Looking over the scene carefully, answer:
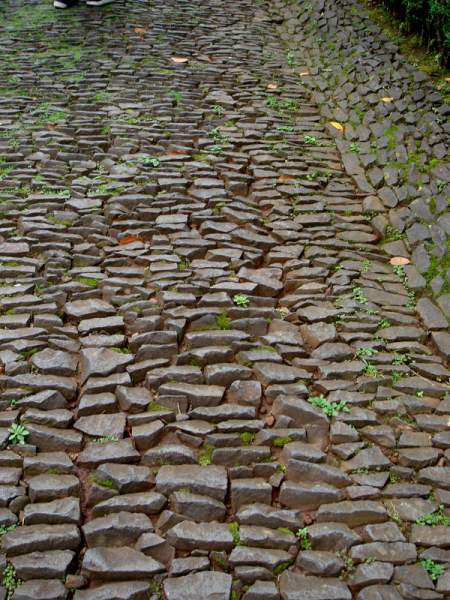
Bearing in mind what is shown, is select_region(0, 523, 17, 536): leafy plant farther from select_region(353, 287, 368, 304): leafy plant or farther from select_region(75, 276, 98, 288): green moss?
select_region(353, 287, 368, 304): leafy plant

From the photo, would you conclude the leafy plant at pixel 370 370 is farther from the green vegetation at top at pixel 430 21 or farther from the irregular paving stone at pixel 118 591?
the green vegetation at top at pixel 430 21

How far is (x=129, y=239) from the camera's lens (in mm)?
5000

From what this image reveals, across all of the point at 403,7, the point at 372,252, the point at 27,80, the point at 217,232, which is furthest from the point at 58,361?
the point at 403,7

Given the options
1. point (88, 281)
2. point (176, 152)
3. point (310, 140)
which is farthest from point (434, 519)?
point (310, 140)

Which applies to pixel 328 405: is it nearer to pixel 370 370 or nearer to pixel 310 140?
pixel 370 370

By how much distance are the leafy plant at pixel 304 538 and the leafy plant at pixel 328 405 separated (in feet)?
2.26

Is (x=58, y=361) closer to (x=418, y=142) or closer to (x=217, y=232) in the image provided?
(x=217, y=232)

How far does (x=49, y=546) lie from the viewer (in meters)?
2.87

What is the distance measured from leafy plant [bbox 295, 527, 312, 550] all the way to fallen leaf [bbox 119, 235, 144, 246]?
8.34ft

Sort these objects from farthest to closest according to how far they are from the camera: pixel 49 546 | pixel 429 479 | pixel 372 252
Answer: pixel 372 252 < pixel 429 479 < pixel 49 546

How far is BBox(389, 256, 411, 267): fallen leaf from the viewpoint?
489cm

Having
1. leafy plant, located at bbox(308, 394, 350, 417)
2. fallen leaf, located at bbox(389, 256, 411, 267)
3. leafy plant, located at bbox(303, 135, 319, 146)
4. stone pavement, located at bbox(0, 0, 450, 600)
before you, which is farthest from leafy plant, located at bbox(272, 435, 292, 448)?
leafy plant, located at bbox(303, 135, 319, 146)

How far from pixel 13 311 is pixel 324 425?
187 centimetres

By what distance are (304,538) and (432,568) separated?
1.66ft
